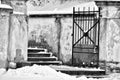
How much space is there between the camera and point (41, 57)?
12273 millimetres

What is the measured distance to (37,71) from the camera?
29.8 feet

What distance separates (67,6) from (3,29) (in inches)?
461

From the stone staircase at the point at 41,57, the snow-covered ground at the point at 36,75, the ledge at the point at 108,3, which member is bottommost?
the snow-covered ground at the point at 36,75

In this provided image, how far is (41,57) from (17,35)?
208 centimetres

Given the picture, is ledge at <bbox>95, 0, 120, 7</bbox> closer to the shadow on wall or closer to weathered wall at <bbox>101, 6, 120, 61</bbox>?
weathered wall at <bbox>101, 6, 120, 61</bbox>

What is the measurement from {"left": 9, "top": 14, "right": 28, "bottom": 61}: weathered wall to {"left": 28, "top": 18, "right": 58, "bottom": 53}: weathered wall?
8.74 ft

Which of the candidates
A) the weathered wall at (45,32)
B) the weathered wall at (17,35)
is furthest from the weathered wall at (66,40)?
the weathered wall at (17,35)

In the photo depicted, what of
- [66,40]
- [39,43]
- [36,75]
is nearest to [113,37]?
[66,40]

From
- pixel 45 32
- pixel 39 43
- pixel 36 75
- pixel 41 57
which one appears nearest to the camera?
pixel 36 75

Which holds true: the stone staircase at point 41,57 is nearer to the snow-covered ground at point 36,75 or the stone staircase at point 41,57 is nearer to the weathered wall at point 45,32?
the weathered wall at point 45,32

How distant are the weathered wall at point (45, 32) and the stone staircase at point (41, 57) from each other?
0.47 metres

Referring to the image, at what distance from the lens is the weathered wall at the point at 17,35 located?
1041cm

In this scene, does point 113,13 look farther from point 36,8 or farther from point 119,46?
point 36,8

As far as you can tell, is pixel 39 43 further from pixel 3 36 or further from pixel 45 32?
pixel 3 36
